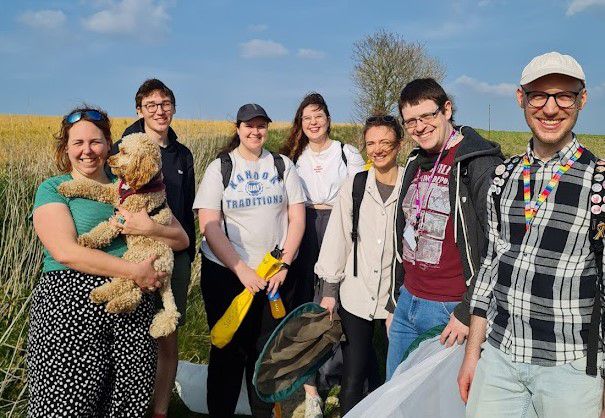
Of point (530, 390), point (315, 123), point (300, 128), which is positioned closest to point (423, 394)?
point (530, 390)

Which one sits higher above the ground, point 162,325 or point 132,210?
point 132,210

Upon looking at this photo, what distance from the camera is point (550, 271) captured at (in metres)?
1.91

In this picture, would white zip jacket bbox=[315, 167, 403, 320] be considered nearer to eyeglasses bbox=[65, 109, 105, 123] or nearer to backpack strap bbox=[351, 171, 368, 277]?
backpack strap bbox=[351, 171, 368, 277]

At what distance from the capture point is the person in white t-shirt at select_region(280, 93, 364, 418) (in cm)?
441

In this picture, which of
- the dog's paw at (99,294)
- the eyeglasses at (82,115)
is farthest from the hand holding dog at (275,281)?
the eyeglasses at (82,115)

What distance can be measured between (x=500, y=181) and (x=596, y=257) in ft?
1.42

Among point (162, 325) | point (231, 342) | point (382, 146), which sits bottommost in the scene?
point (231, 342)

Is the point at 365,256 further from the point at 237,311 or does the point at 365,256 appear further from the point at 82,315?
the point at 82,315

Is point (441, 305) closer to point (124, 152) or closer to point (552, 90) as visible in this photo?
point (552, 90)

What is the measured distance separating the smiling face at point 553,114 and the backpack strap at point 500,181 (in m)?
0.15

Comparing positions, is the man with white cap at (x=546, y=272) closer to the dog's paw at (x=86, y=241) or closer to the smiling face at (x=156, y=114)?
the dog's paw at (x=86, y=241)

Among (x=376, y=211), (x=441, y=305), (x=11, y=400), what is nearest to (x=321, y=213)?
(x=376, y=211)

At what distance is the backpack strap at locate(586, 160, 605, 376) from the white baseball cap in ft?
1.17

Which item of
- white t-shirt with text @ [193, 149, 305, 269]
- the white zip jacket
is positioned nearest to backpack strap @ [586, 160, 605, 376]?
the white zip jacket
